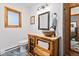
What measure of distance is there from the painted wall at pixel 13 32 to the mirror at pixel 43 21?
0.18 m

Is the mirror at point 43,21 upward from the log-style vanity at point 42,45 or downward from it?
upward

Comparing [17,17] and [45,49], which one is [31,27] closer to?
[17,17]

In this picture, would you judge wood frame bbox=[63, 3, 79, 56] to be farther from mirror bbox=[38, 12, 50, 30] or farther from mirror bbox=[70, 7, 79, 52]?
mirror bbox=[38, 12, 50, 30]

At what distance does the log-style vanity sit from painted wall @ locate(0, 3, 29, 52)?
0.41ft

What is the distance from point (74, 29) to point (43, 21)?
16.5 inches

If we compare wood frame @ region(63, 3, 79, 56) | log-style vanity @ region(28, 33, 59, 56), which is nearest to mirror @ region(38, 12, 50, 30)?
log-style vanity @ region(28, 33, 59, 56)

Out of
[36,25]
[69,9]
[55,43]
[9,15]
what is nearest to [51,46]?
[55,43]

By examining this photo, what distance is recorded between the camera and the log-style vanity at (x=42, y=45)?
1413 mm

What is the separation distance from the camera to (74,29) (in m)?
1.39

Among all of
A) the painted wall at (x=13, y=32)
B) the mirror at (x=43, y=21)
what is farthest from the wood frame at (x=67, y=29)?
the painted wall at (x=13, y=32)

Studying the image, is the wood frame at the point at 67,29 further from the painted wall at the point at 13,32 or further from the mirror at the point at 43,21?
the painted wall at the point at 13,32

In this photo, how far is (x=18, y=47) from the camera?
4.98 feet

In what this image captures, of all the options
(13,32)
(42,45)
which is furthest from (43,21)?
(13,32)

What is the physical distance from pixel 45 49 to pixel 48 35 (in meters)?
0.19
